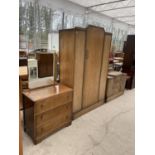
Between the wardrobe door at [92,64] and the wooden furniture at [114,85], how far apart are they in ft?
1.70

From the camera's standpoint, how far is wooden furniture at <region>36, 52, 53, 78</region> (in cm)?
258

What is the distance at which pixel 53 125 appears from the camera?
2402 mm

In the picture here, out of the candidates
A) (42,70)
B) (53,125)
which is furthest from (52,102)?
(42,70)

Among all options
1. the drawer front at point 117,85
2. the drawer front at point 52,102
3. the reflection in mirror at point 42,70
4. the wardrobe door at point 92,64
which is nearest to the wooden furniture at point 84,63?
Answer: the wardrobe door at point 92,64

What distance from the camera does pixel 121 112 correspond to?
3434mm

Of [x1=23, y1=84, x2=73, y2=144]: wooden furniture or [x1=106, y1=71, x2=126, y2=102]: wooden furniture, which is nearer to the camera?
[x1=23, y1=84, x2=73, y2=144]: wooden furniture

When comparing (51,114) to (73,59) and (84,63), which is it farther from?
(84,63)

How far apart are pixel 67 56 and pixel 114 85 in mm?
1891

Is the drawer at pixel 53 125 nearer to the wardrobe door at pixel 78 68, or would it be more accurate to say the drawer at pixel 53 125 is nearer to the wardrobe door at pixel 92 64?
the wardrobe door at pixel 78 68

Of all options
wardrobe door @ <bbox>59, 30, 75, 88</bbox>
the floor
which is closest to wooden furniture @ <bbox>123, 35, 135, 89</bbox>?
the floor

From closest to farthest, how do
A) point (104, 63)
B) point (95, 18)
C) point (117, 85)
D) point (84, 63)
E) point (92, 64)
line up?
point (84, 63)
point (92, 64)
point (104, 63)
point (117, 85)
point (95, 18)

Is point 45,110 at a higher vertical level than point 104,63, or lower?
lower

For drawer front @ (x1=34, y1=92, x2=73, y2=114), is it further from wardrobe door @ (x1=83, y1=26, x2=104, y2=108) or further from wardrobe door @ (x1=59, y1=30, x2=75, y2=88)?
wardrobe door @ (x1=83, y1=26, x2=104, y2=108)

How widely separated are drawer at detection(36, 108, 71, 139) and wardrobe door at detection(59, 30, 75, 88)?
57 centimetres
